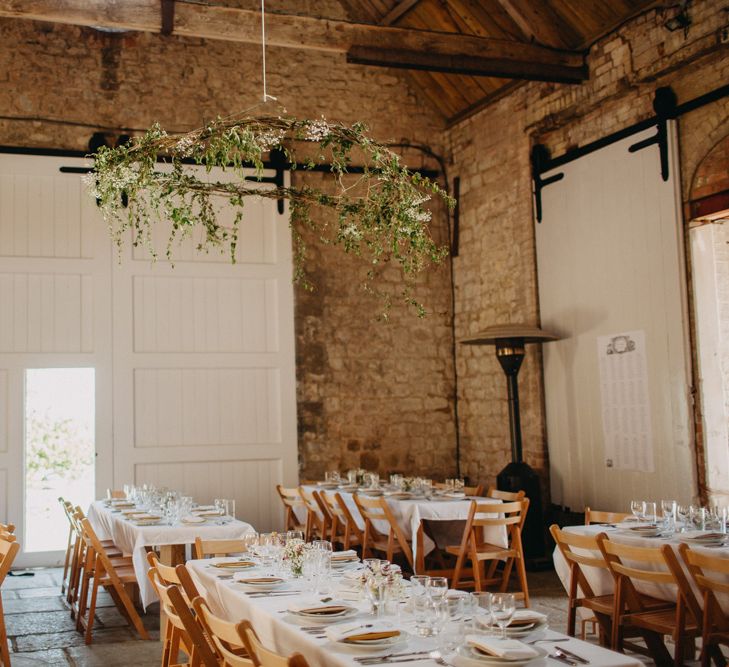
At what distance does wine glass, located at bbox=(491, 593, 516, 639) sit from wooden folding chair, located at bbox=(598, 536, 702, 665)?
159cm

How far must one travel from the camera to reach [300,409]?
10.5 meters

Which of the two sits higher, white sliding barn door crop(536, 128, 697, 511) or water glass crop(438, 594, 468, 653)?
white sliding barn door crop(536, 128, 697, 511)

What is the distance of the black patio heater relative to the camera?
875 centimetres

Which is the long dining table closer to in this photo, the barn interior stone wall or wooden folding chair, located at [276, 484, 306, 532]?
wooden folding chair, located at [276, 484, 306, 532]

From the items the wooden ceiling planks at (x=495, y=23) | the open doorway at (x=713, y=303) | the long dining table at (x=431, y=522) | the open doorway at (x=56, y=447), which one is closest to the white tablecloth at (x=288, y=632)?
the long dining table at (x=431, y=522)

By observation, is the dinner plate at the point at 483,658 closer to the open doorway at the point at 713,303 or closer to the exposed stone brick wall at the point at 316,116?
the open doorway at the point at 713,303

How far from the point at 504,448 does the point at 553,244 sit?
7.93 feet

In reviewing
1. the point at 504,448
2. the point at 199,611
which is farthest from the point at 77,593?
the point at 504,448

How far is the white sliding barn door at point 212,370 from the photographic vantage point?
9.93 m

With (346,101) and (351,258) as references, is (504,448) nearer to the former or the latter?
(351,258)

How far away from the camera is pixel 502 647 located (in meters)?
2.70

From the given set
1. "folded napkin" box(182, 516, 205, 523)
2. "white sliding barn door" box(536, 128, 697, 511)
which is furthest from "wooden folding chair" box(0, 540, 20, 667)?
"white sliding barn door" box(536, 128, 697, 511)

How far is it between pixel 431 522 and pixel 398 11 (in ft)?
19.9

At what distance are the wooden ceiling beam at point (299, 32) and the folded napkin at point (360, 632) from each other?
6060 mm
